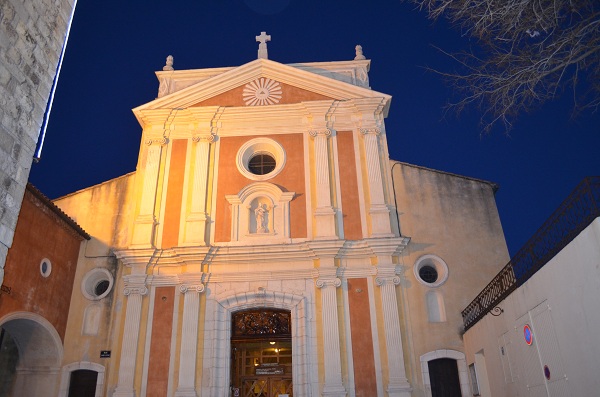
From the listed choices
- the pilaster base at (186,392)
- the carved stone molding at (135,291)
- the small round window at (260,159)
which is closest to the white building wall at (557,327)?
the pilaster base at (186,392)

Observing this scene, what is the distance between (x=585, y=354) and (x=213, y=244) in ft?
31.7

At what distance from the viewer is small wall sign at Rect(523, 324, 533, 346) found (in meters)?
8.38

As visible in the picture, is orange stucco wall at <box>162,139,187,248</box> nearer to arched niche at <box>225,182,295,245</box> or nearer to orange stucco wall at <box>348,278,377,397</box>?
arched niche at <box>225,182,295,245</box>

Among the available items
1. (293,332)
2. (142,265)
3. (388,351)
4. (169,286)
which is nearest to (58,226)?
(142,265)

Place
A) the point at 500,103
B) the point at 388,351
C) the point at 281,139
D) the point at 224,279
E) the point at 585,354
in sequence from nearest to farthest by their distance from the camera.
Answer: the point at 585,354, the point at 500,103, the point at 388,351, the point at 224,279, the point at 281,139

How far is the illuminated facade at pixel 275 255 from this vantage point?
1280 cm

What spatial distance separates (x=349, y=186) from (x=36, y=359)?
9.17m

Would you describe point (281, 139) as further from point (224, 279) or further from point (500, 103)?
point (500, 103)

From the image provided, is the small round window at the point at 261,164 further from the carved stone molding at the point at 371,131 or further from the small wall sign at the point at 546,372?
the small wall sign at the point at 546,372

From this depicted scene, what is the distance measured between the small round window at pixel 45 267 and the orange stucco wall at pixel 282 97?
252 inches

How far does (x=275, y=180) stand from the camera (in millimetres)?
15133

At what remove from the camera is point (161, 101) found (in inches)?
636

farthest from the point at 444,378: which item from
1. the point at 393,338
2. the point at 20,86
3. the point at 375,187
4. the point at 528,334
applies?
the point at 20,86

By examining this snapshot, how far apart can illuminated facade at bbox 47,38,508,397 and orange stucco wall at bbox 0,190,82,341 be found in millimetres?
512
